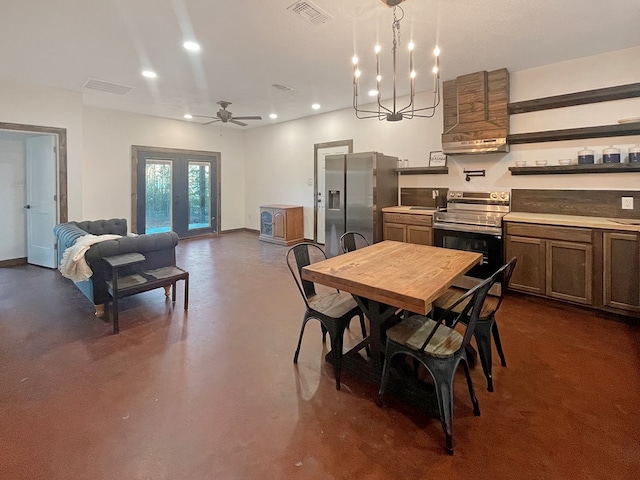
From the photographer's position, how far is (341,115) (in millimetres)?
6672

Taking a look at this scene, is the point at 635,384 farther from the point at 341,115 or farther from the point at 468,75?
the point at 341,115

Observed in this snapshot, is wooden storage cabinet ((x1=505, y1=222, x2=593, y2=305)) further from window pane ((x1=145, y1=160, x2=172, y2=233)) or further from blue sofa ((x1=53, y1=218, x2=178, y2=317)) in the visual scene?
window pane ((x1=145, y1=160, x2=172, y2=233))

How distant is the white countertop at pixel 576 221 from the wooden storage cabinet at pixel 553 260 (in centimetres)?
6

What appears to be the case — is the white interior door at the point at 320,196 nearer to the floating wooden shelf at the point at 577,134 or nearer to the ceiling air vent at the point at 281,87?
the ceiling air vent at the point at 281,87

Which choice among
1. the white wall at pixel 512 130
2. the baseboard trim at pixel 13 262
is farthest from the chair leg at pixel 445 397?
the baseboard trim at pixel 13 262

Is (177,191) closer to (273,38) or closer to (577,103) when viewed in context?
(273,38)

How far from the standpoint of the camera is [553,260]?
3619 millimetres

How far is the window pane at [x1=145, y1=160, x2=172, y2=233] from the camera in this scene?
24.2ft

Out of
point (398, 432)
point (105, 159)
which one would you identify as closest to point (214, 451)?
point (398, 432)

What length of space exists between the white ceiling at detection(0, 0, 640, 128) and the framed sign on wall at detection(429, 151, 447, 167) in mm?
1003

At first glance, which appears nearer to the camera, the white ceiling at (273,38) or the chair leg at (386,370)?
the chair leg at (386,370)

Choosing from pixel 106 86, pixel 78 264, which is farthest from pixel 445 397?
pixel 106 86

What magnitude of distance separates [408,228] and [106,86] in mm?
4995

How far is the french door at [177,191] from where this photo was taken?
7266 mm
